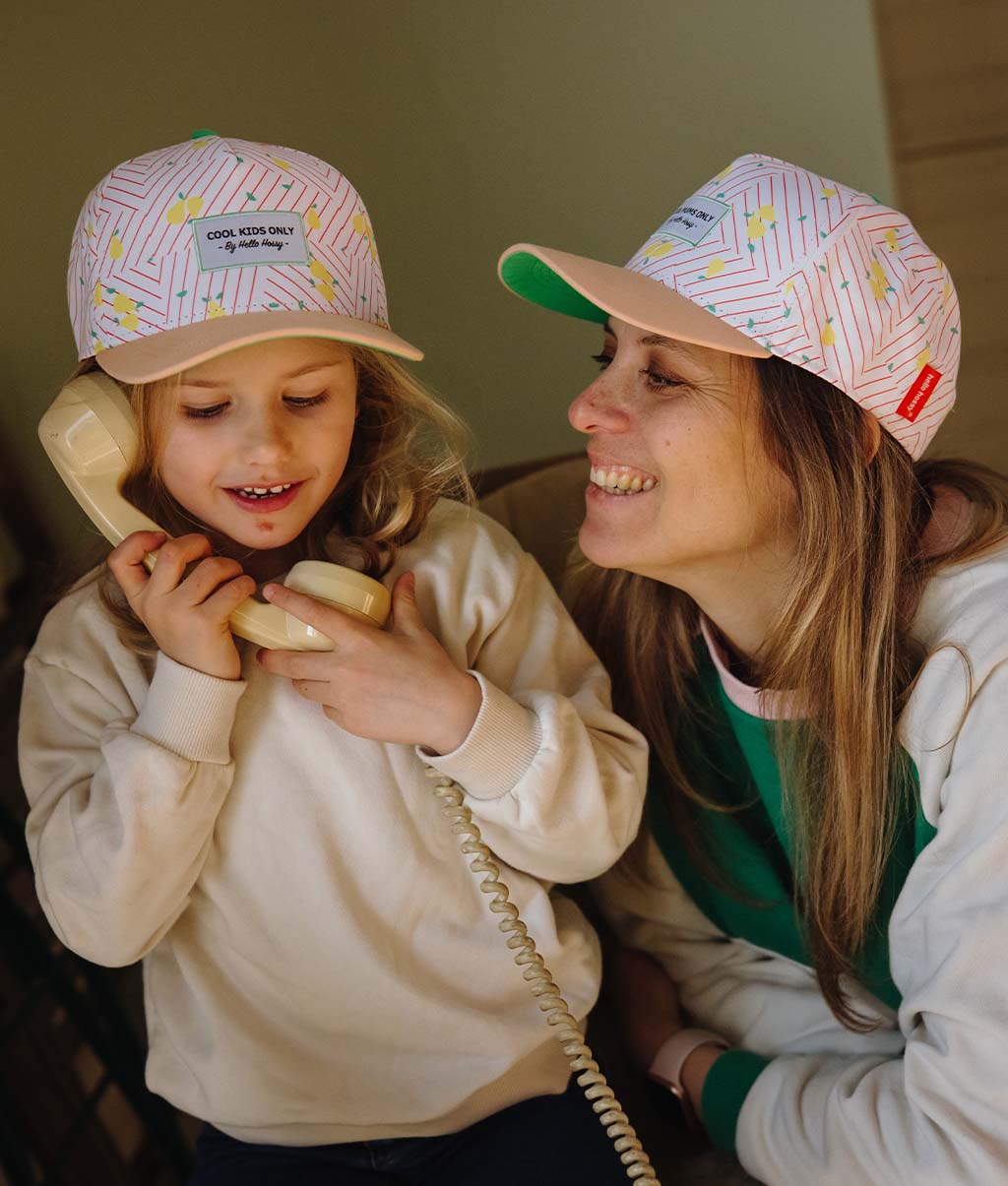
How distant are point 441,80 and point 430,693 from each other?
2.99 feet

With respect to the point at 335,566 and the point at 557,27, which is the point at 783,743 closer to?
the point at 335,566

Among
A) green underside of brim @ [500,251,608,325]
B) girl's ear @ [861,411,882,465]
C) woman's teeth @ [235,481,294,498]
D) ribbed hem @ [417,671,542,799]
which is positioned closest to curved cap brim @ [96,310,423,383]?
woman's teeth @ [235,481,294,498]

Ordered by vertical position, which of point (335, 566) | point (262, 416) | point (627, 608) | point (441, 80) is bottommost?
point (627, 608)

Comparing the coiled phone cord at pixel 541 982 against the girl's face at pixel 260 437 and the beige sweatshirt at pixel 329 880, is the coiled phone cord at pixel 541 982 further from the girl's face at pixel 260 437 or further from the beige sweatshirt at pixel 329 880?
the girl's face at pixel 260 437

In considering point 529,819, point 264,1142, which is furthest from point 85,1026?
point 529,819

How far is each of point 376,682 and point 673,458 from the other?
36 cm

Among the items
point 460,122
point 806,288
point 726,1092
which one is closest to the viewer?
point 806,288

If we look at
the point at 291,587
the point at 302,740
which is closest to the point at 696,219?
the point at 291,587

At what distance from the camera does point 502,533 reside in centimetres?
132

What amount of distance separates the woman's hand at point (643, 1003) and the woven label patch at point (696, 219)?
850mm

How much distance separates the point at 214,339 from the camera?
38.7 inches

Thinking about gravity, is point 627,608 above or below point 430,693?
below

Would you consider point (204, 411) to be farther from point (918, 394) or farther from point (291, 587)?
point (918, 394)

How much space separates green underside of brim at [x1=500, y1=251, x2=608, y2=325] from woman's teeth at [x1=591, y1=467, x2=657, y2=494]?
6.9 inches
